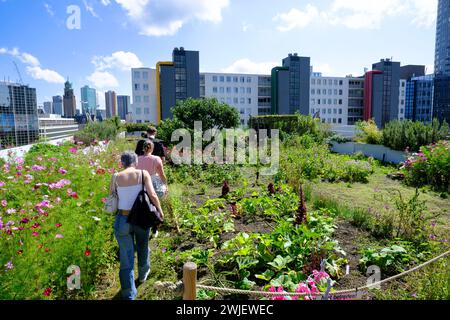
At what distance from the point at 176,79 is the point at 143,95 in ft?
22.7

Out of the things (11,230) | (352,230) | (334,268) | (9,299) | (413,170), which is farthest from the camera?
(413,170)

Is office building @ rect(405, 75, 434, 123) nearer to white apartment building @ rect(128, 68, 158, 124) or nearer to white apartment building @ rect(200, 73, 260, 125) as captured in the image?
white apartment building @ rect(200, 73, 260, 125)

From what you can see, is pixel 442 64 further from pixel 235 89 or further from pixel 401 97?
pixel 235 89

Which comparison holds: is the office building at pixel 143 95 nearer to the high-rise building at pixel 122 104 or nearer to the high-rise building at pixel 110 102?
the high-rise building at pixel 110 102

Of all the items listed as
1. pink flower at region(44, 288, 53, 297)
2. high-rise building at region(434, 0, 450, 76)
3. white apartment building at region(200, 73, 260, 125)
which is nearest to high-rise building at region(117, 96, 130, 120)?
white apartment building at region(200, 73, 260, 125)

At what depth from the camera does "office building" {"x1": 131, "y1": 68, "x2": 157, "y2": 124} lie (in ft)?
179

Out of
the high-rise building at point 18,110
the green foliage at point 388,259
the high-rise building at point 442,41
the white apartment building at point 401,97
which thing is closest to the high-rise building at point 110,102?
the high-rise building at point 18,110

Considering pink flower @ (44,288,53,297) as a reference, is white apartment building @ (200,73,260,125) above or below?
above

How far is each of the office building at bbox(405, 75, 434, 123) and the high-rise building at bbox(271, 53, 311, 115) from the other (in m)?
60.8

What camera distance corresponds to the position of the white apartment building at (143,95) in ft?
179

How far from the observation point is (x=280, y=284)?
335cm
